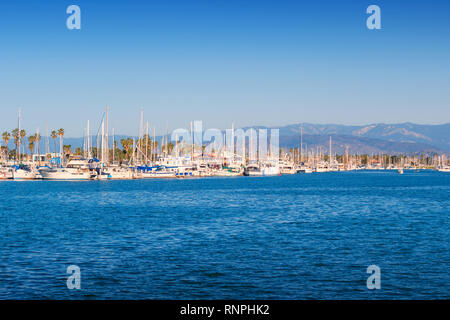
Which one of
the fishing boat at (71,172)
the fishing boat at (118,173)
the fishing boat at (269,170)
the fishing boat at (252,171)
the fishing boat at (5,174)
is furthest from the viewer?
the fishing boat at (269,170)

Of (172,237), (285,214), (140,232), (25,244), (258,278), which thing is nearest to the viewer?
(258,278)

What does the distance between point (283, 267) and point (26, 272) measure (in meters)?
11.4

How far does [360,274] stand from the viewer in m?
22.6

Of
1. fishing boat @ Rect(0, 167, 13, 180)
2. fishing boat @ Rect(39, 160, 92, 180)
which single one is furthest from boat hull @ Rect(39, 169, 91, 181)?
fishing boat @ Rect(0, 167, 13, 180)

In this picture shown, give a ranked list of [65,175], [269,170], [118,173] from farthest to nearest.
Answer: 1. [269,170]
2. [118,173]
3. [65,175]

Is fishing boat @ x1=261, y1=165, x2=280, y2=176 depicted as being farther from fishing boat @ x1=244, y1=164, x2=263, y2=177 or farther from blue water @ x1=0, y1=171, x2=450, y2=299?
blue water @ x1=0, y1=171, x2=450, y2=299

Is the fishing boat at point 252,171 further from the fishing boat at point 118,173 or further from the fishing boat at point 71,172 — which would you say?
the fishing boat at point 71,172

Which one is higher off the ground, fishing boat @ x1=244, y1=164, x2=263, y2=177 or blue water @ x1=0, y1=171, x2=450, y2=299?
fishing boat @ x1=244, y1=164, x2=263, y2=177

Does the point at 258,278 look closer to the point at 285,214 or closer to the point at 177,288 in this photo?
the point at 177,288

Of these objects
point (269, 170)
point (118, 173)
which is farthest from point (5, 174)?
point (269, 170)

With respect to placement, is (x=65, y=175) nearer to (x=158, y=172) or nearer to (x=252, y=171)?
(x=158, y=172)

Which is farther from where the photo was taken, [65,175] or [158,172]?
[158,172]

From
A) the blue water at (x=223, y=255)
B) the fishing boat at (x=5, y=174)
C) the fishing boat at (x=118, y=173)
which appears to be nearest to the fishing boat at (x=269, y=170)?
the fishing boat at (x=118, y=173)
